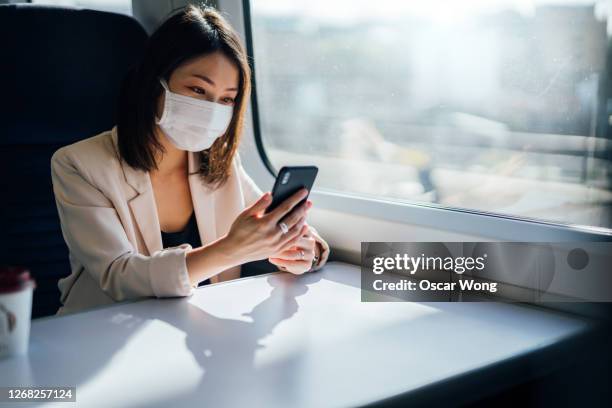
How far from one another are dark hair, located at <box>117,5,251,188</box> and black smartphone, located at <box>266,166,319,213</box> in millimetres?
365

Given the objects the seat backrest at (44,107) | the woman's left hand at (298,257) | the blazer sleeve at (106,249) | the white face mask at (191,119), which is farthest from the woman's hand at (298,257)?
the seat backrest at (44,107)

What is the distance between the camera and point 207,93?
5.01 ft

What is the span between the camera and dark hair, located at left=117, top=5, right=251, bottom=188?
152 centimetres

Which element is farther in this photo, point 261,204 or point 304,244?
point 304,244

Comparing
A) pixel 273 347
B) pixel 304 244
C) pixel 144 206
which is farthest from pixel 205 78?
pixel 273 347

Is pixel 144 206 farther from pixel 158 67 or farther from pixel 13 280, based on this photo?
pixel 13 280

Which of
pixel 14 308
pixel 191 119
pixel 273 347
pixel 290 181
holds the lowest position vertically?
pixel 273 347

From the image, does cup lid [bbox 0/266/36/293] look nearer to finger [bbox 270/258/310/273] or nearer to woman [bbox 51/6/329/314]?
woman [bbox 51/6/329/314]

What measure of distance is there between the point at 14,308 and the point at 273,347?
15.6 inches

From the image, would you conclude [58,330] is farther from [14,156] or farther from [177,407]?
[14,156]

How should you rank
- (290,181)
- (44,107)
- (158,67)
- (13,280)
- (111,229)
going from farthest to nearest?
(44,107)
(158,67)
(111,229)
(290,181)
(13,280)

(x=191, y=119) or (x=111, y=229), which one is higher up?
(x=191, y=119)

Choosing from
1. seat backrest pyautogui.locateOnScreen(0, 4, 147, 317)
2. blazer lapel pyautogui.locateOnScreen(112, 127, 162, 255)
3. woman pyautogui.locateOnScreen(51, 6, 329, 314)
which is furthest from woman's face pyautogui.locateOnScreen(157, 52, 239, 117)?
seat backrest pyautogui.locateOnScreen(0, 4, 147, 317)

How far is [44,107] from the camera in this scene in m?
1.67
